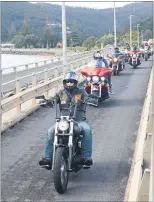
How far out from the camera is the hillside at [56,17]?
2372 centimetres

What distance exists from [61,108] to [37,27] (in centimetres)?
2540

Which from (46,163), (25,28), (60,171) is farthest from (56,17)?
(60,171)

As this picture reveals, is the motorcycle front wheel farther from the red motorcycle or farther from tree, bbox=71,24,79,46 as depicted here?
tree, bbox=71,24,79,46

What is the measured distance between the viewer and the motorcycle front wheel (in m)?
6.17

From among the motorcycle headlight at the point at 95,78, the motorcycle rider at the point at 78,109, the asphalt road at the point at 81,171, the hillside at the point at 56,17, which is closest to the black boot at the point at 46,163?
the motorcycle rider at the point at 78,109

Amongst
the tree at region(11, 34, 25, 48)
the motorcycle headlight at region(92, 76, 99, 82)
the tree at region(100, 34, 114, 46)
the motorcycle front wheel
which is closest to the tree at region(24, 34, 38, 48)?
the tree at region(11, 34, 25, 48)

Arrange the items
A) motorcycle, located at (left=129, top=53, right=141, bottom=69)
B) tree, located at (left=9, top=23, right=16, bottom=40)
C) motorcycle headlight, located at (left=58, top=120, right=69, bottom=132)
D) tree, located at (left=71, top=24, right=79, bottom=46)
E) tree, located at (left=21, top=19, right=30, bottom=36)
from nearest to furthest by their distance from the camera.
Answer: motorcycle headlight, located at (left=58, top=120, right=69, bottom=132), tree, located at (left=9, top=23, right=16, bottom=40), tree, located at (left=21, top=19, right=30, bottom=36), motorcycle, located at (left=129, top=53, right=141, bottom=69), tree, located at (left=71, top=24, right=79, bottom=46)

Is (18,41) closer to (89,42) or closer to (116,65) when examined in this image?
(116,65)

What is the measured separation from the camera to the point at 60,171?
6223mm

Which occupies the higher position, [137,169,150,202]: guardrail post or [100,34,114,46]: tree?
[100,34,114,46]: tree

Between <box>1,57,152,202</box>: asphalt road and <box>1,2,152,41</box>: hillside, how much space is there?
4319mm

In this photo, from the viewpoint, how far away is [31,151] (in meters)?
8.62

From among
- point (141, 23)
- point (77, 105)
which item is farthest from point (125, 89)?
point (141, 23)

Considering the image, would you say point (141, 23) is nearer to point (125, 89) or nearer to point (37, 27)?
point (37, 27)
